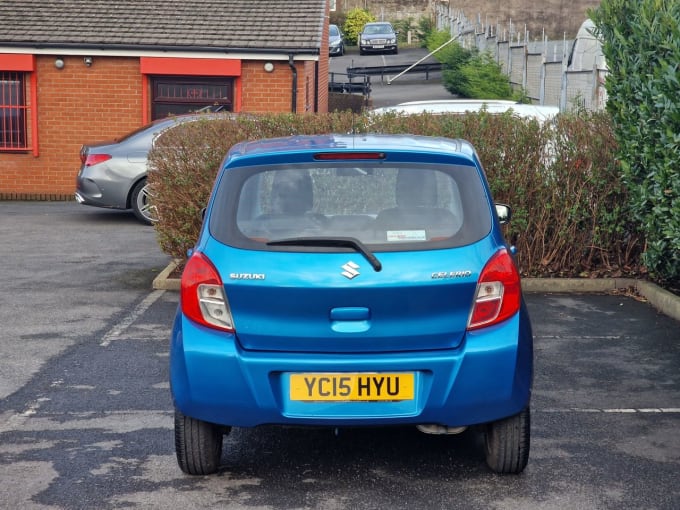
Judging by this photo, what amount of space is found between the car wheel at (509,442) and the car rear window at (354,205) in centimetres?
92

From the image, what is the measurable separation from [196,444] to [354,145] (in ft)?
5.46

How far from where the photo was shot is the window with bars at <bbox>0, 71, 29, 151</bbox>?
22.3m

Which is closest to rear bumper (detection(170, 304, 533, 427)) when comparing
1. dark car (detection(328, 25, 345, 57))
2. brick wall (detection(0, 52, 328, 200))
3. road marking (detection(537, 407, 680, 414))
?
road marking (detection(537, 407, 680, 414))

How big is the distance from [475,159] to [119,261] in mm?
8050

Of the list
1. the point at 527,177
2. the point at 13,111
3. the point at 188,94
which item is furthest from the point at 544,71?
the point at 527,177

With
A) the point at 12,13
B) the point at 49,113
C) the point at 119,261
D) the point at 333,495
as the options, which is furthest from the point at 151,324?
the point at 12,13

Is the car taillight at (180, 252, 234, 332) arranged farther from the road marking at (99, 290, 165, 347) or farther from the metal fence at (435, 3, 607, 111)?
the metal fence at (435, 3, 607, 111)

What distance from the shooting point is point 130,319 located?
9.66 m

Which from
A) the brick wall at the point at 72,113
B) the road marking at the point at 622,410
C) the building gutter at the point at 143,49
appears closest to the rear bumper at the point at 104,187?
the brick wall at the point at 72,113

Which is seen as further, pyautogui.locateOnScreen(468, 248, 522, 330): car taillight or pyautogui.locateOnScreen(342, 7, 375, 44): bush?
Answer: pyautogui.locateOnScreen(342, 7, 375, 44): bush

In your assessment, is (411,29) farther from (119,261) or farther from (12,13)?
(119,261)

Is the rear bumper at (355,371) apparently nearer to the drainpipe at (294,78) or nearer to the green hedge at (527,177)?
the green hedge at (527,177)

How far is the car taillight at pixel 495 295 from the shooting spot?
514 cm

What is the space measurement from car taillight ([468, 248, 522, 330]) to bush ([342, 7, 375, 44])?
203ft
